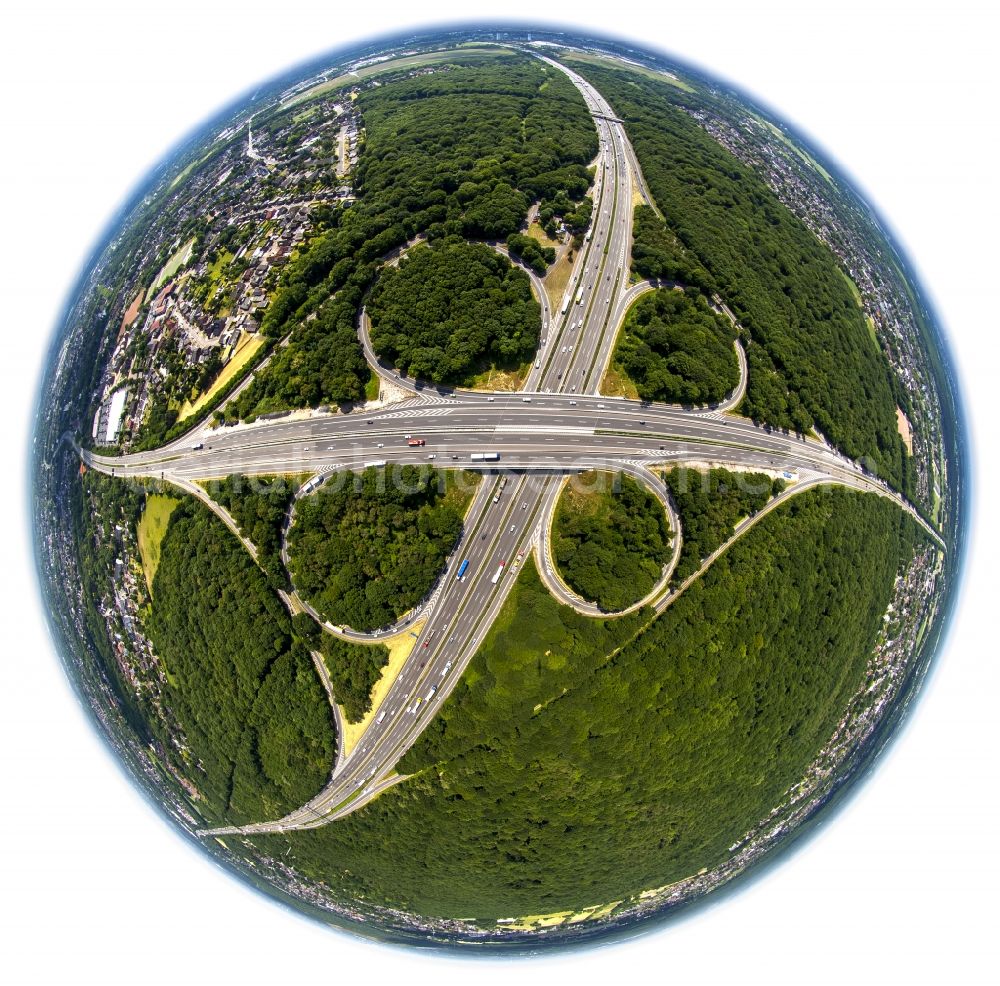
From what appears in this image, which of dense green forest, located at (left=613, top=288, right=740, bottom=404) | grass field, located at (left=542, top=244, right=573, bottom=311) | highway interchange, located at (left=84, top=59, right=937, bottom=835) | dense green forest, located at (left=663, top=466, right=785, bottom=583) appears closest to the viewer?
highway interchange, located at (left=84, top=59, right=937, bottom=835)

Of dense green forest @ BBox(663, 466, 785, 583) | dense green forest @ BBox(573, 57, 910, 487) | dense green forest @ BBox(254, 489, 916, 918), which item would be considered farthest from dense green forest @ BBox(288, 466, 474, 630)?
dense green forest @ BBox(573, 57, 910, 487)

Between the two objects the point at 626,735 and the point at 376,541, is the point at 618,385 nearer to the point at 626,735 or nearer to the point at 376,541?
the point at 376,541

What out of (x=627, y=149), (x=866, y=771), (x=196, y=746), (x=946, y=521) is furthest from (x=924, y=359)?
(x=196, y=746)

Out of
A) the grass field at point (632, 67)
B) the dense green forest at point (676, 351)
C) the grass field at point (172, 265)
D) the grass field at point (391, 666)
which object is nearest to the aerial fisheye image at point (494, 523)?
the grass field at point (391, 666)

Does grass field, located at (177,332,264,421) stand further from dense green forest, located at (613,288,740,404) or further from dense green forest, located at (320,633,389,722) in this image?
dense green forest, located at (613,288,740,404)

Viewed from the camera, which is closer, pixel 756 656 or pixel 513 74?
pixel 756 656

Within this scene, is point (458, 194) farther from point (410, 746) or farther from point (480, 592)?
point (410, 746)
